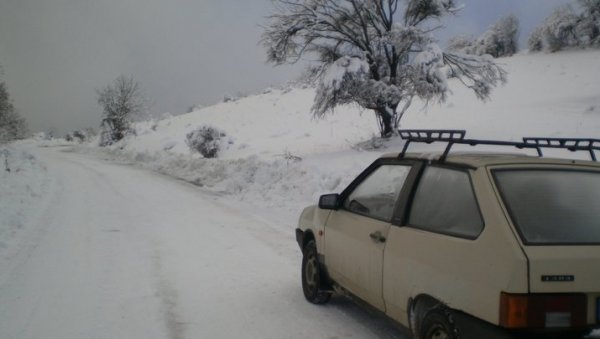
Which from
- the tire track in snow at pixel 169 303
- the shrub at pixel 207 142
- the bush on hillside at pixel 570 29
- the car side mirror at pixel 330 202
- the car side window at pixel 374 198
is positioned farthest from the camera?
the bush on hillside at pixel 570 29

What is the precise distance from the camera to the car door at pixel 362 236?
13.5 feet

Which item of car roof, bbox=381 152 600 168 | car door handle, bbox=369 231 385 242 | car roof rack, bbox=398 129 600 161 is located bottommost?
car door handle, bbox=369 231 385 242

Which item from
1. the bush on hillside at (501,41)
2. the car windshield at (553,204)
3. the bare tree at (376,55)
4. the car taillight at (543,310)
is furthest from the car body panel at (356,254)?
the bush on hillside at (501,41)

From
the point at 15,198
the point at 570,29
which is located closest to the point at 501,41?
the point at 570,29

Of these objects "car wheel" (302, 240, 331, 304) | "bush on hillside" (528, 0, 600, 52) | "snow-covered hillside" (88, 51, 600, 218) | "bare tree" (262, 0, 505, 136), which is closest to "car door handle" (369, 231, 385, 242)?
"car wheel" (302, 240, 331, 304)

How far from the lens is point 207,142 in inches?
1211

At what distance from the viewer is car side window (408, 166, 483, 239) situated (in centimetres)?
324

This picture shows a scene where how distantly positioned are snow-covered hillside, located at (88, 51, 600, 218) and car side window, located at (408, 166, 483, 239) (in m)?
7.98

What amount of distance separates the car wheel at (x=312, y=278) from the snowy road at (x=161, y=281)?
10cm

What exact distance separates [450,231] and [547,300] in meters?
0.78

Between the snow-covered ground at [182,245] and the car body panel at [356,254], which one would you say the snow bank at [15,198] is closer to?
the snow-covered ground at [182,245]

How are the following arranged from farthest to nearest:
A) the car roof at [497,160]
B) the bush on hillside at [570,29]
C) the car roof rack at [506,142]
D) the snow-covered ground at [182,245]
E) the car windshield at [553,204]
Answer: the bush on hillside at [570,29]
the snow-covered ground at [182,245]
the car roof rack at [506,142]
the car roof at [497,160]
the car windshield at [553,204]

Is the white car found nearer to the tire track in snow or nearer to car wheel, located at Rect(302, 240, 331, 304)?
car wheel, located at Rect(302, 240, 331, 304)

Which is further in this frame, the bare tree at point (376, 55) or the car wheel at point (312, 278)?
the bare tree at point (376, 55)
